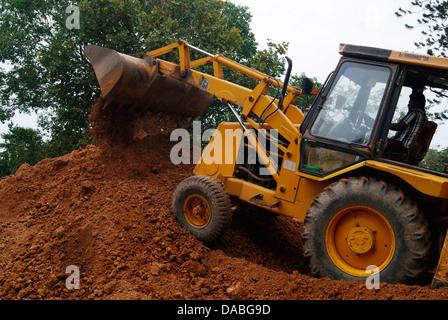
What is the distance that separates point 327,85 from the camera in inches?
184

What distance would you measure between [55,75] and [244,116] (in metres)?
7.59

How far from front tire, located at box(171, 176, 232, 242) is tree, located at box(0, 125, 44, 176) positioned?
9.85 m

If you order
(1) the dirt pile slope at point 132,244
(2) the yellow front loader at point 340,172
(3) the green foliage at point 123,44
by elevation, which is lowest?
(1) the dirt pile slope at point 132,244

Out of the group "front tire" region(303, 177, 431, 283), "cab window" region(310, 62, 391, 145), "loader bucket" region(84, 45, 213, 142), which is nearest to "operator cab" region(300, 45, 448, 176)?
"cab window" region(310, 62, 391, 145)

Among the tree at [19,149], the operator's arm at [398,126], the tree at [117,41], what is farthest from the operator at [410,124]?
the tree at [19,149]

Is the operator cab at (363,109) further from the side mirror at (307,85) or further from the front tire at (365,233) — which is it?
the front tire at (365,233)

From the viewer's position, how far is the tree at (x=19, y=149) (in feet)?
45.4

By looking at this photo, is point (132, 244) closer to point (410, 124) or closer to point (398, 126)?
point (398, 126)

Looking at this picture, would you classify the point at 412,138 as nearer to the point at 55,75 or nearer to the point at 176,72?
A: the point at 176,72

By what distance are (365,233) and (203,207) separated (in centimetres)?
210

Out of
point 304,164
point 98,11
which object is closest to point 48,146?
point 98,11

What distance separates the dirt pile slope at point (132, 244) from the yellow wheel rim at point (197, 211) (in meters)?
0.20

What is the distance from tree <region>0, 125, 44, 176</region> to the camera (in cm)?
1383

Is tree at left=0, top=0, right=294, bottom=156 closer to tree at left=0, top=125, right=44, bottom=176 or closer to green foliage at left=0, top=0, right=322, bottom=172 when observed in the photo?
green foliage at left=0, top=0, right=322, bottom=172
